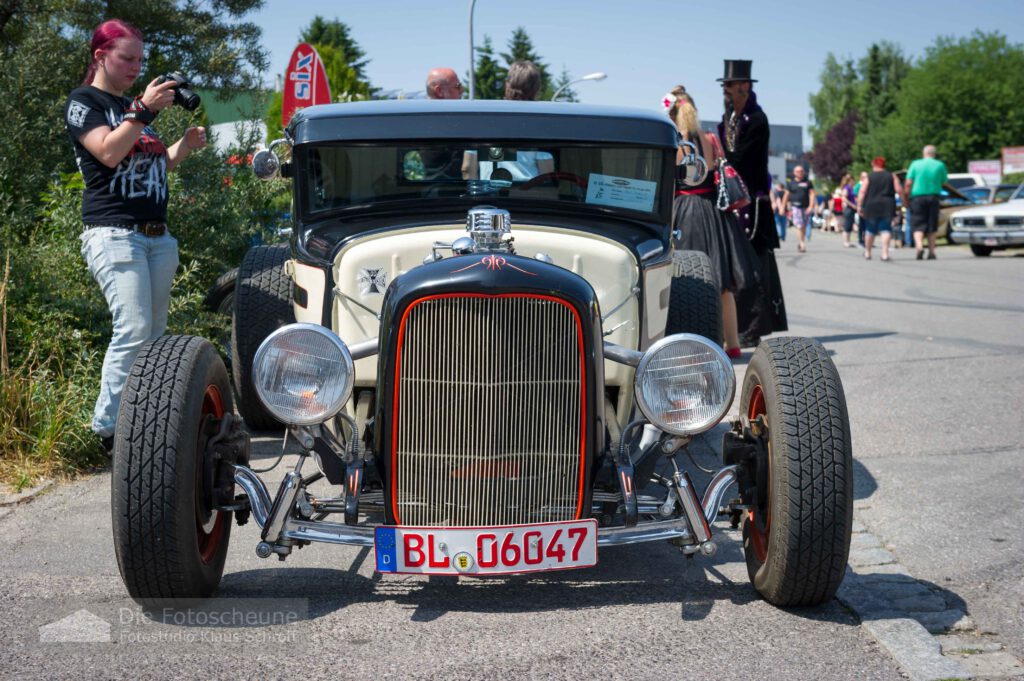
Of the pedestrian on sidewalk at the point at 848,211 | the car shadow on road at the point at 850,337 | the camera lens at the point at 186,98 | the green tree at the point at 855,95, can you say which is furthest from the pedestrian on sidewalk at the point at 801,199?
the green tree at the point at 855,95

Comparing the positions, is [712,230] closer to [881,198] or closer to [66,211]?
[66,211]

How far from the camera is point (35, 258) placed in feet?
20.8

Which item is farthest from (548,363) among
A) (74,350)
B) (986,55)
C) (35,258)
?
(986,55)

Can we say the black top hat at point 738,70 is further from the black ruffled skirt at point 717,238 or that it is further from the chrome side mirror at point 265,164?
the chrome side mirror at point 265,164

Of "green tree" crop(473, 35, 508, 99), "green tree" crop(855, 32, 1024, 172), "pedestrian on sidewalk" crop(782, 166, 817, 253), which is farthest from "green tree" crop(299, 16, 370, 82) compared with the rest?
"pedestrian on sidewalk" crop(782, 166, 817, 253)

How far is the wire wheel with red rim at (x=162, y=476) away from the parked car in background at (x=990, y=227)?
20.1 metres

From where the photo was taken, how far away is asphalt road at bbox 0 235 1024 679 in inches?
123

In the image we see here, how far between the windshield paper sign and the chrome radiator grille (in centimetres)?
145

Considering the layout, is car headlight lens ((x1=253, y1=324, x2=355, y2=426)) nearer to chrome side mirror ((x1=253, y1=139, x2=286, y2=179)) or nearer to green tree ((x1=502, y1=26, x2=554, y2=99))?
chrome side mirror ((x1=253, y1=139, x2=286, y2=179))

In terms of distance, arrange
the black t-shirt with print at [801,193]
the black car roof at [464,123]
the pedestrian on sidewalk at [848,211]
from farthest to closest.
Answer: the pedestrian on sidewalk at [848,211] → the black t-shirt with print at [801,193] → the black car roof at [464,123]

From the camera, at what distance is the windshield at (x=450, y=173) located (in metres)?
4.56

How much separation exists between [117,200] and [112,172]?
0.12 metres

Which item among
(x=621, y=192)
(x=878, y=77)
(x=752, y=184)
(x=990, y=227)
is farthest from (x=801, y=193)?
(x=878, y=77)

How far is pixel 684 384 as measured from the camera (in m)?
3.43
